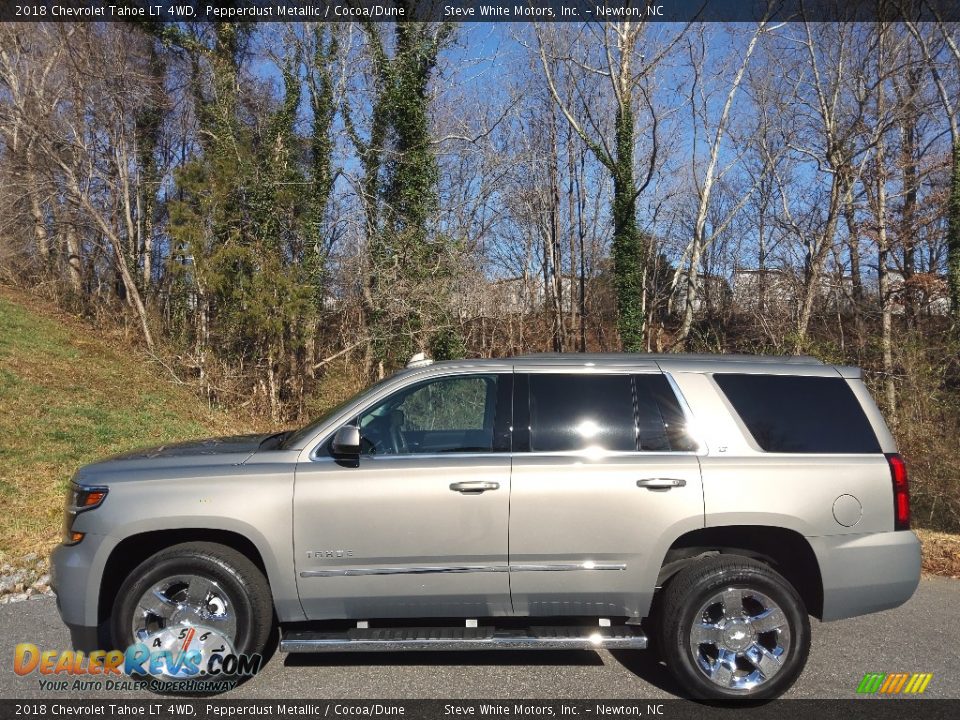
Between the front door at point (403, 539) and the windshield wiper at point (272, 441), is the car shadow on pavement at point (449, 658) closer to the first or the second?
the front door at point (403, 539)

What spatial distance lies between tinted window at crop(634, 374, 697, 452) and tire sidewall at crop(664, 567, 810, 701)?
77cm

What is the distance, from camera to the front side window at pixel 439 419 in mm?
4441

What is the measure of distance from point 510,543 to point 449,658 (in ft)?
3.50

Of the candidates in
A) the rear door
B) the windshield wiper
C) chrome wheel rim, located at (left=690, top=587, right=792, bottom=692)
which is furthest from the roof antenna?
chrome wheel rim, located at (left=690, top=587, right=792, bottom=692)

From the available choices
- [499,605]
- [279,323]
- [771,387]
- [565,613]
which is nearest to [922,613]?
[771,387]

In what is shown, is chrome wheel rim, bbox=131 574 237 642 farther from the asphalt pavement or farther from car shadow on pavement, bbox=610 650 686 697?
car shadow on pavement, bbox=610 650 686 697

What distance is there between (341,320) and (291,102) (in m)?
5.68

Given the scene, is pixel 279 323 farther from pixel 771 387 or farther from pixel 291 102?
pixel 771 387

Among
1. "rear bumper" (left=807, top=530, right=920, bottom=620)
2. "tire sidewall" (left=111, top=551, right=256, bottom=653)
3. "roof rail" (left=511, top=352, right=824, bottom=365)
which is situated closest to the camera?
"tire sidewall" (left=111, top=551, right=256, bottom=653)

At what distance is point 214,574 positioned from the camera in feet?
13.5

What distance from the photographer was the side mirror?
4.13 m

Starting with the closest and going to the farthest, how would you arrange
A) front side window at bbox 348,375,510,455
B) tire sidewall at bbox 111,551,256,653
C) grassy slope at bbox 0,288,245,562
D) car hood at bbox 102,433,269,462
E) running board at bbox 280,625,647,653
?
running board at bbox 280,625,647,653
tire sidewall at bbox 111,551,256,653
front side window at bbox 348,375,510,455
car hood at bbox 102,433,269,462
grassy slope at bbox 0,288,245,562

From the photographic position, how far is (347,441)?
412 centimetres

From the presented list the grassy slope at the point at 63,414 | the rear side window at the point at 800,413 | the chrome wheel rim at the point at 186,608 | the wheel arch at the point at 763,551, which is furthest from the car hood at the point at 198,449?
the grassy slope at the point at 63,414
